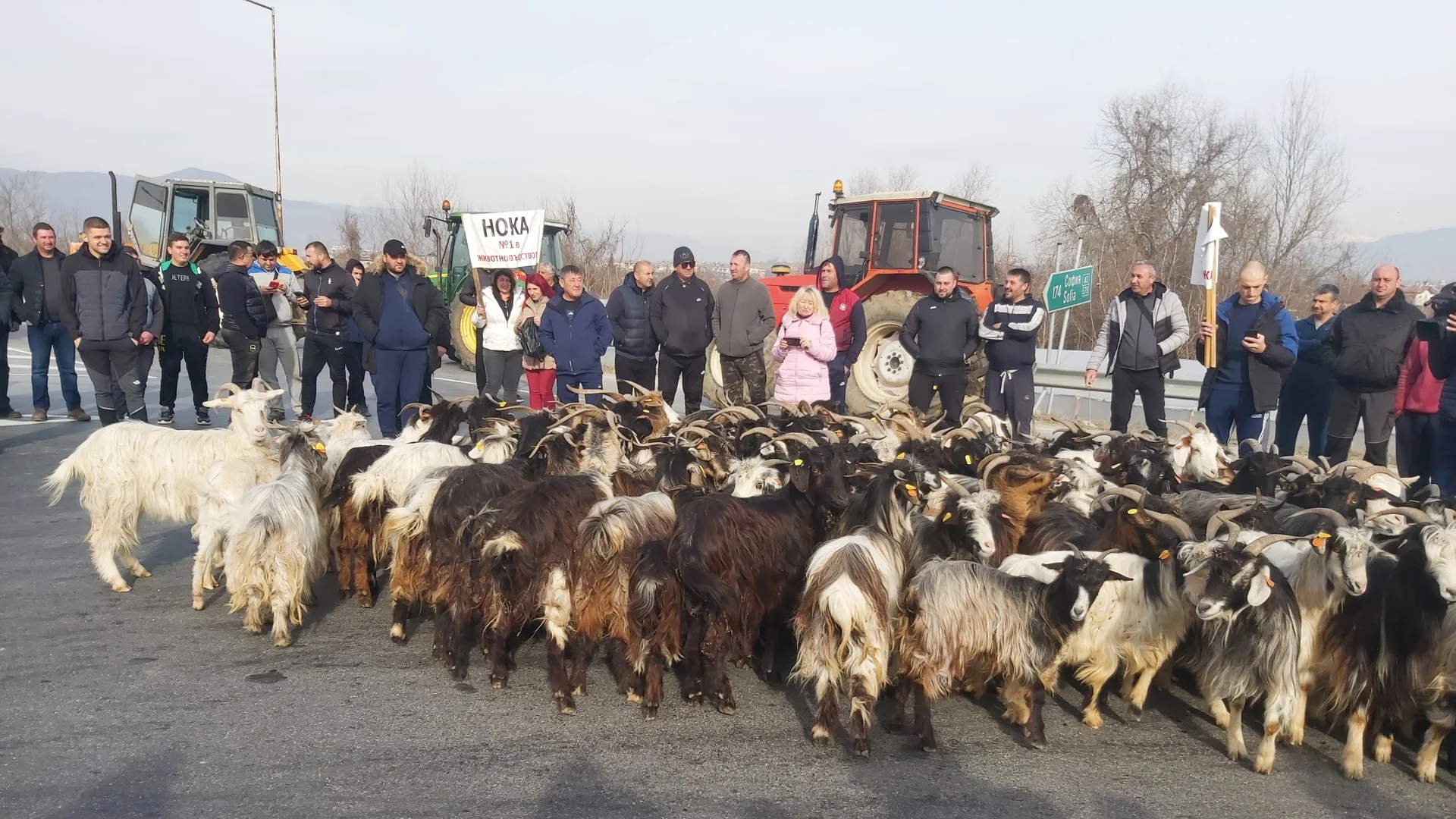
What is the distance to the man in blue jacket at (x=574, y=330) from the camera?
29.4 ft

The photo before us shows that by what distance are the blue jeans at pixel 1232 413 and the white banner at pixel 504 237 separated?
733 cm

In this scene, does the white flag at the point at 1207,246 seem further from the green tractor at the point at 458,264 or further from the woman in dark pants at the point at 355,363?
the green tractor at the point at 458,264

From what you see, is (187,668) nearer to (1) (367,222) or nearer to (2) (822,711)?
(2) (822,711)

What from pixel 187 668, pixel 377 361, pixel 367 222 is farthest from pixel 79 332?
pixel 367 222

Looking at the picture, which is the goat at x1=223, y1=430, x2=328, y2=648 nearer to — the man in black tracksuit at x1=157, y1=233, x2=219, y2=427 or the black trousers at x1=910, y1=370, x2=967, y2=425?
the black trousers at x1=910, y1=370, x2=967, y2=425

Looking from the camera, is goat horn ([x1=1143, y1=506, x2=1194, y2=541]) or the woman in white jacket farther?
the woman in white jacket

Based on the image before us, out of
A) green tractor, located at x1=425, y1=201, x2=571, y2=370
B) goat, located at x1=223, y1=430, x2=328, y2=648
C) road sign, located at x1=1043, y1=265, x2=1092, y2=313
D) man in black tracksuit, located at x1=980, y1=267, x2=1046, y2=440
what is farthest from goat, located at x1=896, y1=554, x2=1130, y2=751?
green tractor, located at x1=425, y1=201, x2=571, y2=370

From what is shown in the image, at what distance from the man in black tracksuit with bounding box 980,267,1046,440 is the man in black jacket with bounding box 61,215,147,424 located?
821 centimetres

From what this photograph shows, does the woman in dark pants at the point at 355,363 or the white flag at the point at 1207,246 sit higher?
the white flag at the point at 1207,246

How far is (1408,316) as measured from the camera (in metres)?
7.29

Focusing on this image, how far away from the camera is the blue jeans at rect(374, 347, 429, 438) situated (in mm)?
8914

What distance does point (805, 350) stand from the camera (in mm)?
8492

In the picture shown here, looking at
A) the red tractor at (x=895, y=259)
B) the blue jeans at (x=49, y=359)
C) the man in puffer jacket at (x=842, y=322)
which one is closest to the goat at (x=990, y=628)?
the man in puffer jacket at (x=842, y=322)

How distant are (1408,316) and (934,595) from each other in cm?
571
